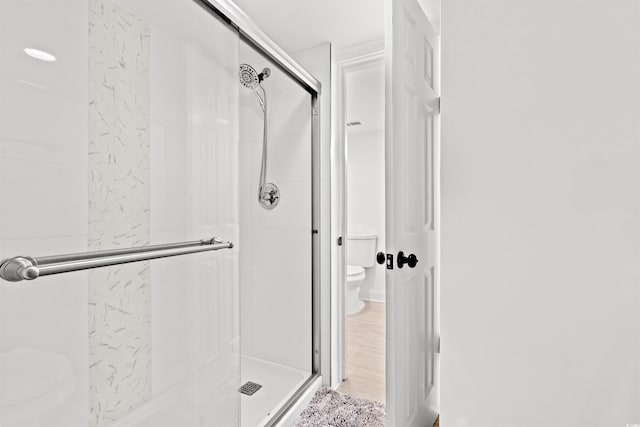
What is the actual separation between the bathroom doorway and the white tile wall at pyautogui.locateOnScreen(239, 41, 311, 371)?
0.22 m

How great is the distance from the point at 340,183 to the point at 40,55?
4.98 feet

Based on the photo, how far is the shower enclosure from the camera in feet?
2.29

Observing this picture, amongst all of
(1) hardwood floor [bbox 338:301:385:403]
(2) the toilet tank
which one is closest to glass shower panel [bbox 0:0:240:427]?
(1) hardwood floor [bbox 338:301:385:403]

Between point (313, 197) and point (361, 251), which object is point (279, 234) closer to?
point (313, 197)

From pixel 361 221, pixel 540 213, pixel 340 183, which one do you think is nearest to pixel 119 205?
pixel 540 213

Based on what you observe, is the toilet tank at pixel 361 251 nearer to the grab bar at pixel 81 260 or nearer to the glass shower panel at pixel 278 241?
the glass shower panel at pixel 278 241

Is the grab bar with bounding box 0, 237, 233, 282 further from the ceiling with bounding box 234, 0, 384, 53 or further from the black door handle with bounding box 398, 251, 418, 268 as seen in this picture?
the ceiling with bounding box 234, 0, 384, 53

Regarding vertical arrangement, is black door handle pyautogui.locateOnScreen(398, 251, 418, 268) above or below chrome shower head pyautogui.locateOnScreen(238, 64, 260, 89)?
below

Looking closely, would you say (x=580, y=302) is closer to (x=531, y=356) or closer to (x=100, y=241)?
(x=531, y=356)

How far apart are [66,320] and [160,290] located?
27 cm

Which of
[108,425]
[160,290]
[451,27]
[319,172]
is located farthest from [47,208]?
[319,172]

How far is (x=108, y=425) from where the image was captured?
88cm

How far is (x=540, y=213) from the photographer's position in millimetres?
695

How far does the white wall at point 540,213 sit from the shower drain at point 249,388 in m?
1.29
